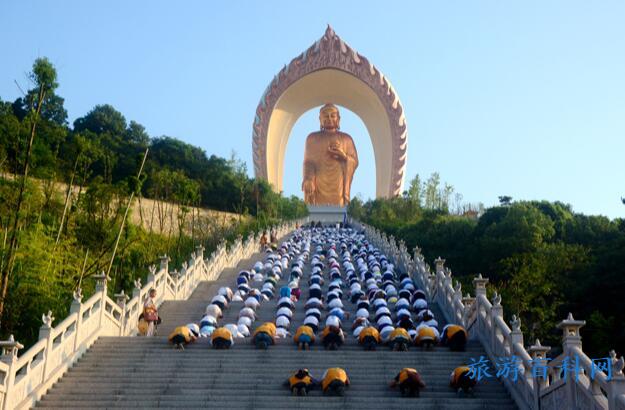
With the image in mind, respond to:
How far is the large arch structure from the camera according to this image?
41.8m

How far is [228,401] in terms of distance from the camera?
7.18 meters

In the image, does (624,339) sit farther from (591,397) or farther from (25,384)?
(25,384)

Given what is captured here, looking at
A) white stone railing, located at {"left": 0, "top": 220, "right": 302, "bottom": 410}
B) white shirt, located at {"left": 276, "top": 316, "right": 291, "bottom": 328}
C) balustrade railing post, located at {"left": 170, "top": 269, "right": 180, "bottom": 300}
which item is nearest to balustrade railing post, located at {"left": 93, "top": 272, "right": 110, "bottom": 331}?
white stone railing, located at {"left": 0, "top": 220, "right": 302, "bottom": 410}

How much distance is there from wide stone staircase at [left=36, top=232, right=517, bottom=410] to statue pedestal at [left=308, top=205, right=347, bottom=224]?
31758 mm

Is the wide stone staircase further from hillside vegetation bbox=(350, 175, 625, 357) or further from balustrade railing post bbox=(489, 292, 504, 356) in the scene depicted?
hillside vegetation bbox=(350, 175, 625, 357)

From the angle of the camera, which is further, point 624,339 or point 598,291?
point 598,291

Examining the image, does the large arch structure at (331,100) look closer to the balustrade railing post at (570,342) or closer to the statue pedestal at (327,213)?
the statue pedestal at (327,213)

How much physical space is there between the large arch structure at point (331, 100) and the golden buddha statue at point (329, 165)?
1.92 meters

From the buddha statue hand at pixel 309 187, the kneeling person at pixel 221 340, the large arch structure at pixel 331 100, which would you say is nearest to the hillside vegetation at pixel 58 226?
the kneeling person at pixel 221 340

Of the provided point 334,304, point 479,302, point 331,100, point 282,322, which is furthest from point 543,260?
point 331,100

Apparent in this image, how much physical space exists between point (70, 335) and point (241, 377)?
2.17m

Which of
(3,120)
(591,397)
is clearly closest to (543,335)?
(591,397)

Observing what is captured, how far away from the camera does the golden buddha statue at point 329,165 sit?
140 feet

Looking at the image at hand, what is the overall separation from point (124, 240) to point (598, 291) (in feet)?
34.6
